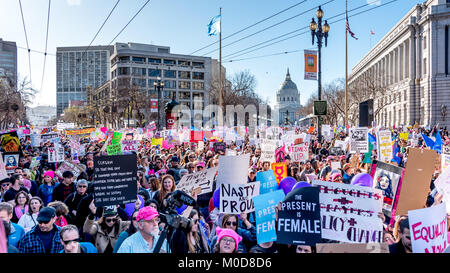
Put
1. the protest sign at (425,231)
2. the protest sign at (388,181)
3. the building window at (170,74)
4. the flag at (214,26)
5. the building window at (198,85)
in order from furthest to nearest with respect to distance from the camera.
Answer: the building window at (198,85) < the building window at (170,74) < the flag at (214,26) < the protest sign at (388,181) < the protest sign at (425,231)

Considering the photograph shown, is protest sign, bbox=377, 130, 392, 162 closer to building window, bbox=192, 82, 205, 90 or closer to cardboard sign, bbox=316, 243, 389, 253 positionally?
cardboard sign, bbox=316, 243, 389, 253

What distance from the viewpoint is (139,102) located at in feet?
169

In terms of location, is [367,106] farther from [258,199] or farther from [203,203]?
[258,199]

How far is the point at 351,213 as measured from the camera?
4543 millimetres

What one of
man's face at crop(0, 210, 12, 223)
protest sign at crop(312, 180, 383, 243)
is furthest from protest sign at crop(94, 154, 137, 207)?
protest sign at crop(312, 180, 383, 243)

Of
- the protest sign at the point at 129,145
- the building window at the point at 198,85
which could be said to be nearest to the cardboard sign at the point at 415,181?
the protest sign at the point at 129,145

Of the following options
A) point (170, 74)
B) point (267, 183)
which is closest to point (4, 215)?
point (267, 183)

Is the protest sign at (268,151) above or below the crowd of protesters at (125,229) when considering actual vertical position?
above

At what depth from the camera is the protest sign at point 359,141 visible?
12898 millimetres

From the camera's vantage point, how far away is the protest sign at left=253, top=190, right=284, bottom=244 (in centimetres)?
495

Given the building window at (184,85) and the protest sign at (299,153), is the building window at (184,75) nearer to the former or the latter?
the building window at (184,85)

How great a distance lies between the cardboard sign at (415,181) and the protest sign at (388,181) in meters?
0.24
